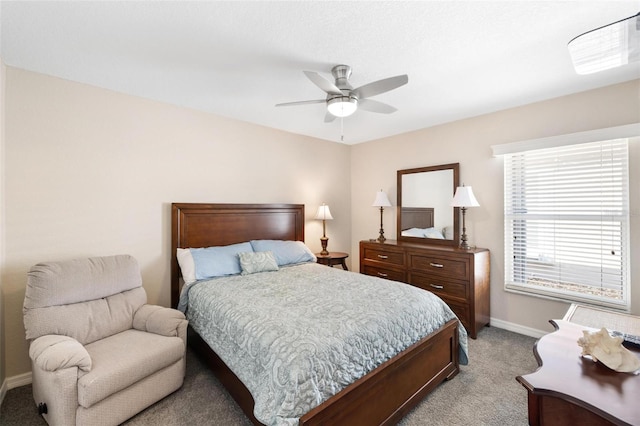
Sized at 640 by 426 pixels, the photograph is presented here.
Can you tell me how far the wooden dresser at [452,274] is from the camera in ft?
10.1

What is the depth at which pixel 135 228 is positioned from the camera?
2846 mm

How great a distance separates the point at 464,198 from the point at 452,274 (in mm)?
896

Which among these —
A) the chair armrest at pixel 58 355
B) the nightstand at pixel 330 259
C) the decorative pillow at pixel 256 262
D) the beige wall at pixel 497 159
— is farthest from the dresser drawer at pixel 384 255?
the chair armrest at pixel 58 355

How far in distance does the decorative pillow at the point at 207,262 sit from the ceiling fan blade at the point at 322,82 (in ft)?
6.44

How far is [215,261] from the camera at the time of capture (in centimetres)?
290

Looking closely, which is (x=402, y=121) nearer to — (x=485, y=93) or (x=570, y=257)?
(x=485, y=93)

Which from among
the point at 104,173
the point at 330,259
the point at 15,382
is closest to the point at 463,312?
the point at 330,259

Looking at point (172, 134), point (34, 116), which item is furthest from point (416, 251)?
point (34, 116)

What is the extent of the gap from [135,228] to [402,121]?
11.0 feet

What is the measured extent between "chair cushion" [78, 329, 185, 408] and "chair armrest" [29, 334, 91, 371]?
8 cm

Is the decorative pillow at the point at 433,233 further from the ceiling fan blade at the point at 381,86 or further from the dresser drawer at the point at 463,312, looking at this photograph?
the ceiling fan blade at the point at 381,86

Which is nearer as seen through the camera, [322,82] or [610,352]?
[610,352]

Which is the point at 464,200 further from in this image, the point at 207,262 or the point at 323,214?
the point at 207,262

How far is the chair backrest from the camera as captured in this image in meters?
1.96
